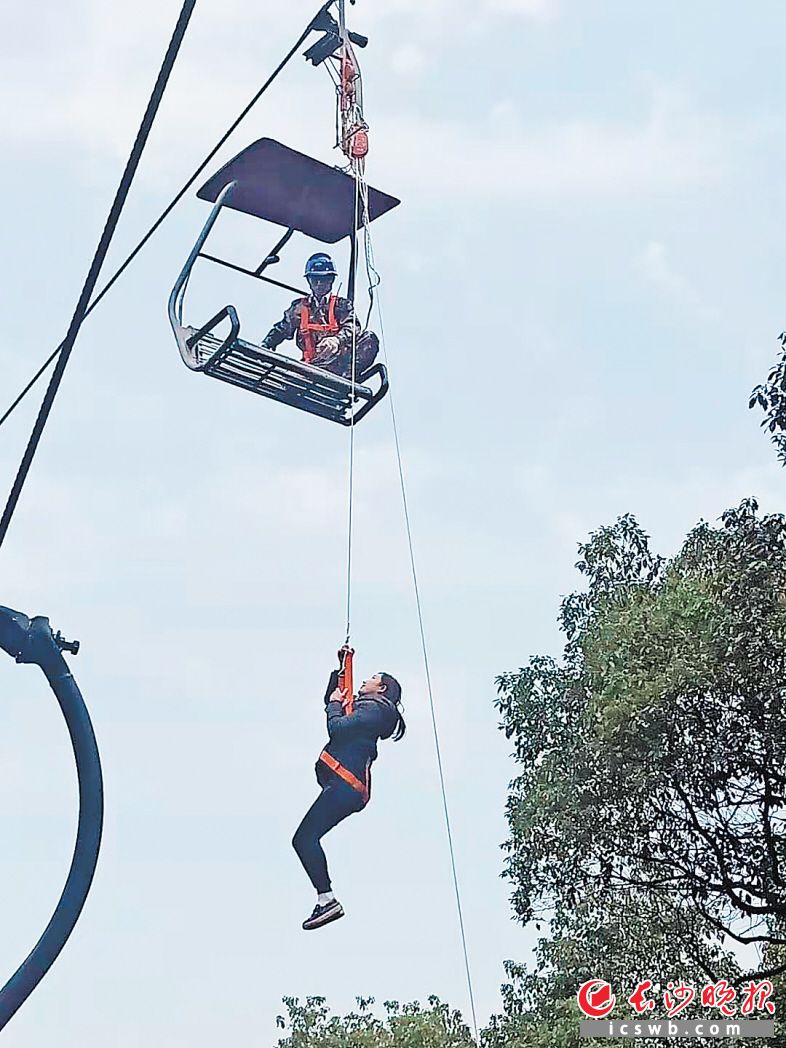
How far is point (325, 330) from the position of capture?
7676 mm

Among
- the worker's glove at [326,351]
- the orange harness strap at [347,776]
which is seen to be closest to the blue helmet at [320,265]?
the worker's glove at [326,351]

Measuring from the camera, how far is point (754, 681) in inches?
534

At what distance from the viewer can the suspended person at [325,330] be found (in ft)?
24.5

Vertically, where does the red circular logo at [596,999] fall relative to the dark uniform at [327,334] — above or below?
below

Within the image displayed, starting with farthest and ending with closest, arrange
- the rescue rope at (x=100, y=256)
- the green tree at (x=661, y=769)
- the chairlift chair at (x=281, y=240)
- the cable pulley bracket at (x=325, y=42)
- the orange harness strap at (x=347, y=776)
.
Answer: the green tree at (x=661, y=769)
the chairlift chair at (x=281, y=240)
the orange harness strap at (x=347, y=776)
the cable pulley bracket at (x=325, y=42)
the rescue rope at (x=100, y=256)

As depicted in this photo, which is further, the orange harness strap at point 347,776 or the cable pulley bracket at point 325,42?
the orange harness strap at point 347,776

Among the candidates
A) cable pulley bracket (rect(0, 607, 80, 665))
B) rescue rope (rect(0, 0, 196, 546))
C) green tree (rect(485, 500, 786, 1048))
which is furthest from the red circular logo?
rescue rope (rect(0, 0, 196, 546))

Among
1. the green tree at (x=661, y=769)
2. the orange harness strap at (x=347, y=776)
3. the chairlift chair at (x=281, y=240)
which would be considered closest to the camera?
the orange harness strap at (x=347, y=776)

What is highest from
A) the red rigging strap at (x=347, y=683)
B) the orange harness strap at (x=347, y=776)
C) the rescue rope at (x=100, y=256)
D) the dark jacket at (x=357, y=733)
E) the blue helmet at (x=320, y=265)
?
the blue helmet at (x=320, y=265)

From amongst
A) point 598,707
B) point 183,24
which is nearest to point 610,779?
point 598,707

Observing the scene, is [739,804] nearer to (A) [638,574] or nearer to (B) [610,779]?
(B) [610,779]

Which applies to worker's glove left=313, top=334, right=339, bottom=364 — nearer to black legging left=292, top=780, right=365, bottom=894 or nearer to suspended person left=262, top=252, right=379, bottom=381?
suspended person left=262, top=252, right=379, bottom=381

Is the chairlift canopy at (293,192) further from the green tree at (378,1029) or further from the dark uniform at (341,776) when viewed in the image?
the green tree at (378,1029)

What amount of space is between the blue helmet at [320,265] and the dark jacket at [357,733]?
2.42 metres
